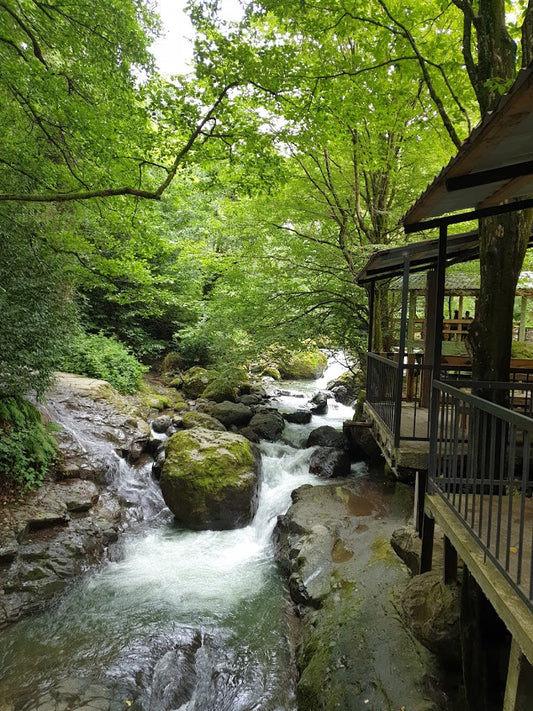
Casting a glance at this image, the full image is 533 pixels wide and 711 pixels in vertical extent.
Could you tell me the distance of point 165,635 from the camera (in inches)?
217

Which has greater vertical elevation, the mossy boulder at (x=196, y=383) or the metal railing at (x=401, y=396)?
the metal railing at (x=401, y=396)

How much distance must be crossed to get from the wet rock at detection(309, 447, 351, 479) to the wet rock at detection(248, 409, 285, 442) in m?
2.20

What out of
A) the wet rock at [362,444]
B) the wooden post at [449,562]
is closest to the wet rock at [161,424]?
the wet rock at [362,444]

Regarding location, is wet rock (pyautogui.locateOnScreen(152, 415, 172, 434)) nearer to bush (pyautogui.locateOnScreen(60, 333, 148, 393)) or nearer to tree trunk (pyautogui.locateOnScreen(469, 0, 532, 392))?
bush (pyautogui.locateOnScreen(60, 333, 148, 393))

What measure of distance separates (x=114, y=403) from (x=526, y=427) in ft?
36.9

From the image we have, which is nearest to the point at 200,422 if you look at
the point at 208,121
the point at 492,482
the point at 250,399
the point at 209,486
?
the point at 209,486

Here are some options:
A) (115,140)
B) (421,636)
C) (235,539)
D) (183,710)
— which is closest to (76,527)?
(235,539)

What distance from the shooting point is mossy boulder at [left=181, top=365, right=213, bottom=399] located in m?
16.8

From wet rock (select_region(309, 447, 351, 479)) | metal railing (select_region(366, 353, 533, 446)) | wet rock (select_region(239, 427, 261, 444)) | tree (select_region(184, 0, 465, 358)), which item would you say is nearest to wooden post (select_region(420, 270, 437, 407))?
metal railing (select_region(366, 353, 533, 446))

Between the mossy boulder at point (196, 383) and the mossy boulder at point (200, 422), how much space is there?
401cm

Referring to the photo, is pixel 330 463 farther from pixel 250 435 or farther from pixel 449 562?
pixel 449 562

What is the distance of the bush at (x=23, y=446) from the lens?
737 cm

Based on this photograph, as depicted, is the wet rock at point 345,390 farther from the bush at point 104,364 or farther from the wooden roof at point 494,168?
the wooden roof at point 494,168

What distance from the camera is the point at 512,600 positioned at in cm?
237
